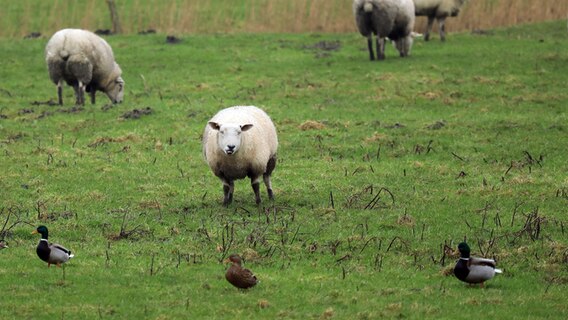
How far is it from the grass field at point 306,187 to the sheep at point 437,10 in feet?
5.00

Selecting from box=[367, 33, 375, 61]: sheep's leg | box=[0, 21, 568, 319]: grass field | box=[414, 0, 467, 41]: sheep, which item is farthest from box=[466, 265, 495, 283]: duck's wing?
box=[414, 0, 467, 41]: sheep

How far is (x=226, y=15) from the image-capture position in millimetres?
39094

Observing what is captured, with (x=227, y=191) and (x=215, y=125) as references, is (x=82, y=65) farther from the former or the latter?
(x=215, y=125)

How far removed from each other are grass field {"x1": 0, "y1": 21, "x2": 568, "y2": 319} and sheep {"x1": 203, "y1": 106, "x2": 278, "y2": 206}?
49 centimetres

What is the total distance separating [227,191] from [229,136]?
3.59 feet

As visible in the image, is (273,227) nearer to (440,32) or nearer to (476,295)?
(476,295)

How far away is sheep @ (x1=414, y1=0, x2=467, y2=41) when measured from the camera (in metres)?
33.9

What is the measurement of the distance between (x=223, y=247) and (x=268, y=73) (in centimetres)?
1626

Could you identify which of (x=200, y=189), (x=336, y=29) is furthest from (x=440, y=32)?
(x=200, y=189)

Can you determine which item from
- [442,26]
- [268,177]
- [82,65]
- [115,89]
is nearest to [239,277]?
[268,177]

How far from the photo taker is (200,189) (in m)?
17.8

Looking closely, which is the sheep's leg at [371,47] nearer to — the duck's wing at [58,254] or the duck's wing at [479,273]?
the duck's wing at [58,254]

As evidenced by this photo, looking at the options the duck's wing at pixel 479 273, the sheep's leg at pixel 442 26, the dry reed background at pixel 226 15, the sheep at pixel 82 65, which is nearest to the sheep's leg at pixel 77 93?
the sheep at pixel 82 65

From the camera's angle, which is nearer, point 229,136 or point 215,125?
point 229,136
